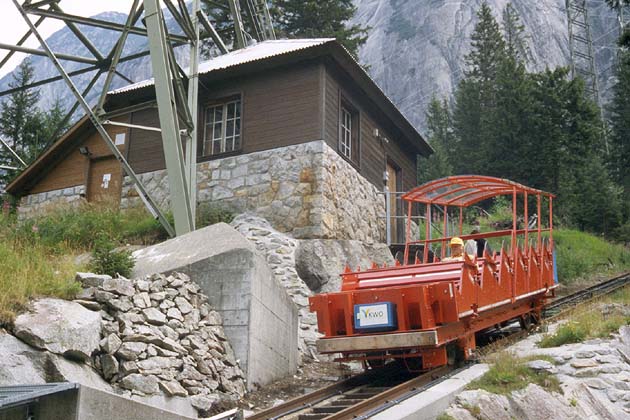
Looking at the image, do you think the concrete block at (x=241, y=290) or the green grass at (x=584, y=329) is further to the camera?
the green grass at (x=584, y=329)

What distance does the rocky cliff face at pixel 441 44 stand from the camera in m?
73.2

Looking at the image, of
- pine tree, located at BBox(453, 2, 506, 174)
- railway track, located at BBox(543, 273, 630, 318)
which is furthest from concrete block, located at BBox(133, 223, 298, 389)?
pine tree, located at BBox(453, 2, 506, 174)

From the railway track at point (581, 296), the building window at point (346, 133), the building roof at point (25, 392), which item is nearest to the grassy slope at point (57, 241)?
the building roof at point (25, 392)

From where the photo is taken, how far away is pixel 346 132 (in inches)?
656

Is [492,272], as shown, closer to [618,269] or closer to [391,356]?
[391,356]

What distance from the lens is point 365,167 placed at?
1716cm

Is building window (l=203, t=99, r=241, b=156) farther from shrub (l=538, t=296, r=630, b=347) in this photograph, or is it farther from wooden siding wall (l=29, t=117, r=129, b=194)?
shrub (l=538, t=296, r=630, b=347)

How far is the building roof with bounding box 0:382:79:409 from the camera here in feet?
13.3

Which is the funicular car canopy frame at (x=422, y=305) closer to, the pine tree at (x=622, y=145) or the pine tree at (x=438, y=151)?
the pine tree at (x=438, y=151)

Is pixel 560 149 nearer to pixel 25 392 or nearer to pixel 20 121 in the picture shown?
pixel 20 121

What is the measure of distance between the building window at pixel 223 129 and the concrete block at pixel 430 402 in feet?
31.8

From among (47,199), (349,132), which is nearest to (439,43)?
(349,132)

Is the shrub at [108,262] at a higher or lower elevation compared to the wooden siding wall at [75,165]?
lower

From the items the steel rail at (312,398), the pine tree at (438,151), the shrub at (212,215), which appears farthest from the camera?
the pine tree at (438,151)
